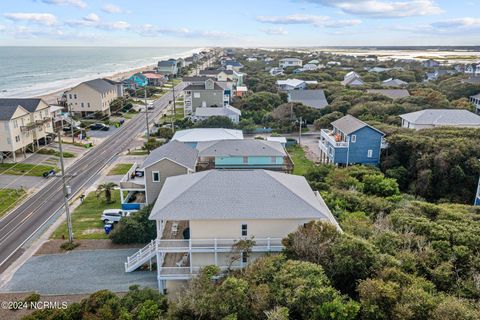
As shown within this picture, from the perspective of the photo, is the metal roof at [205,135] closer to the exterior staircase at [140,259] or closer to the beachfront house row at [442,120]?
the exterior staircase at [140,259]

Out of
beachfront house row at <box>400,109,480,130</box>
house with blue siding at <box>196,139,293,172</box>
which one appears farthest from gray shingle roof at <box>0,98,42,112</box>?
beachfront house row at <box>400,109,480,130</box>

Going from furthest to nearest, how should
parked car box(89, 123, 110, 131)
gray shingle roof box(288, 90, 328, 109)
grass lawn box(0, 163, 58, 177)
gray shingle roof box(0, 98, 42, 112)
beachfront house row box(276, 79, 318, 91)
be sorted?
beachfront house row box(276, 79, 318, 91)
gray shingle roof box(288, 90, 328, 109)
parked car box(89, 123, 110, 131)
gray shingle roof box(0, 98, 42, 112)
grass lawn box(0, 163, 58, 177)

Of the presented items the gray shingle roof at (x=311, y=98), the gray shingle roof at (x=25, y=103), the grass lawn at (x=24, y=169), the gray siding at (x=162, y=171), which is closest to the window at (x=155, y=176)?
the gray siding at (x=162, y=171)

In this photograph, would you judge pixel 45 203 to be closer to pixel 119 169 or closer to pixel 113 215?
pixel 113 215

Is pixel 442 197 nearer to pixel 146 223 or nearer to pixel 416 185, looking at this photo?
pixel 416 185

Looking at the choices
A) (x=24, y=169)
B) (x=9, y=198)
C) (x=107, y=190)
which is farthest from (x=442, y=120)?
(x=24, y=169)

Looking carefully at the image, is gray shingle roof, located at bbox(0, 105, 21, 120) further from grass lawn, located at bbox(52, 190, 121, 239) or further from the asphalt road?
grass lawn, located at bbox(52, 190, 121, 239)

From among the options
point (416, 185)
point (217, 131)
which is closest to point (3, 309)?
point (217, 131)

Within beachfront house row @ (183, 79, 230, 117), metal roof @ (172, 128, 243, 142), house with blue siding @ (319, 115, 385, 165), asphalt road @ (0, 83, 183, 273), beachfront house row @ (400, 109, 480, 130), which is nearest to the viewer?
asphalt road @ (0, 83, 183, 273)
